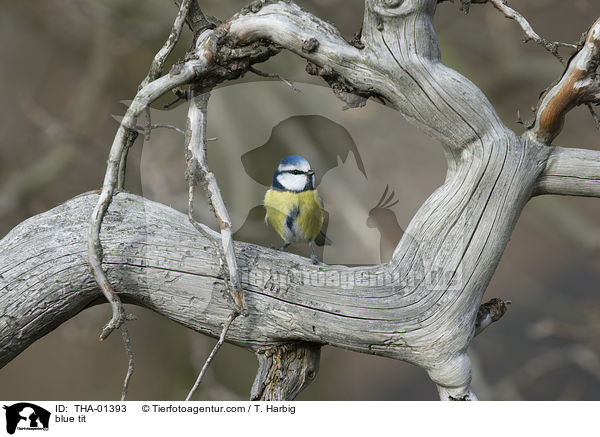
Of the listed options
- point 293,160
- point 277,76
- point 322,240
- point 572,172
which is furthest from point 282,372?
point 572,172

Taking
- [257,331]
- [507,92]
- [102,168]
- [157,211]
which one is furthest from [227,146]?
[507,92]

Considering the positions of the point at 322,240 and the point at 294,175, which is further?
the point at 322,240

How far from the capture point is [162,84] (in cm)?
87

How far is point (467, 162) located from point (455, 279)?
20 centimetres

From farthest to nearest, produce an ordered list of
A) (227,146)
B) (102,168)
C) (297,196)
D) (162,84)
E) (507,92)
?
1. (507,92)
2. (102,168)
3. (227,146)
4. (297,196)
5. (162,84)

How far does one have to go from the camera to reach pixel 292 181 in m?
0.95

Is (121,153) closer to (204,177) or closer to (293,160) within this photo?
(204,177)

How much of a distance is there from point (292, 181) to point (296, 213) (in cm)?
7

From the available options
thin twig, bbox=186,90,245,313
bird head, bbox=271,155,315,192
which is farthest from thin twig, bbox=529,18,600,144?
thin twig, bbox=186,90,245,313

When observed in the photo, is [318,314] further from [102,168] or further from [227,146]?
[102,168]

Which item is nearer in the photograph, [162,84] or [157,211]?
[162,84]

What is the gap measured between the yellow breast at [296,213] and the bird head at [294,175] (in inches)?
0.5

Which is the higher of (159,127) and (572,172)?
(159,127)

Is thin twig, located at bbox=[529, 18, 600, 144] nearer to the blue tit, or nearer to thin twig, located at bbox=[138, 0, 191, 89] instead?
the blue tit
